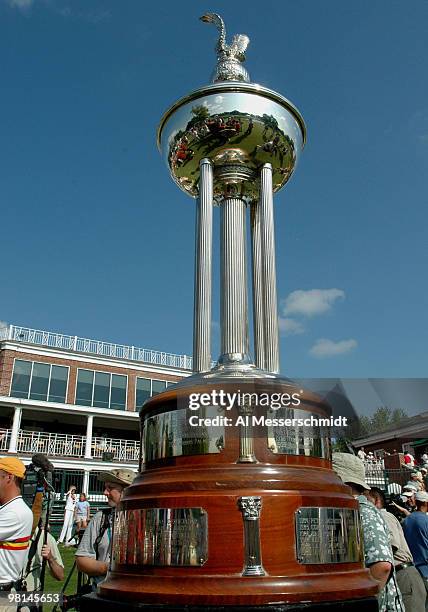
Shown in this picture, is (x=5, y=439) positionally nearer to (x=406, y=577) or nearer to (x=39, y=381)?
(x=39, y=381)

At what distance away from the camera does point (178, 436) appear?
3230mm

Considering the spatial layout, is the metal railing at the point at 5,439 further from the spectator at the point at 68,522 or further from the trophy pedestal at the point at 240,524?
the trophy pedestal at the point at 240,524

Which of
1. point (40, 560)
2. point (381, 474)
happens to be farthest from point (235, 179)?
point (381, 474)

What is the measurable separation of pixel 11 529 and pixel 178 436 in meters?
1.41

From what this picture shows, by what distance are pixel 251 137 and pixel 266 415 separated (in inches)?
105

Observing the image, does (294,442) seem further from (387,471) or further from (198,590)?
(387,471)

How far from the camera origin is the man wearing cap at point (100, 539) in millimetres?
3957

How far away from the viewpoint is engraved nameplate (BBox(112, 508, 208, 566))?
271 cm

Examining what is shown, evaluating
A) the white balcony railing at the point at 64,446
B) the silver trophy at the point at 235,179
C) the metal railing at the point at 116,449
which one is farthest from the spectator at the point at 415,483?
the metal railing at the point at 116,449

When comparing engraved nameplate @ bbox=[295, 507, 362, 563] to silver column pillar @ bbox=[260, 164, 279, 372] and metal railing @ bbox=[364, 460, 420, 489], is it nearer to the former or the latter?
silver column pillar @ bbox=[260, 164, 279, 372]

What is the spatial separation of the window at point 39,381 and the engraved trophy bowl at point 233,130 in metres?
Result: 32.8

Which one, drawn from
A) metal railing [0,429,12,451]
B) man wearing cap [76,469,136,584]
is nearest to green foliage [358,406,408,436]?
man wearing cap [76,469,136,584]

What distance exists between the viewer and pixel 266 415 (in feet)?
10.4

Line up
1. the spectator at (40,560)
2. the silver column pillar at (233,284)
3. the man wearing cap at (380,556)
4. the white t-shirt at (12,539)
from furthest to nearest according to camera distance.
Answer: the spectator at (40,560)
the silver column pillar at (233,284)
the white t-shirt at (12,539)
the man wearing cap at (380,556)
